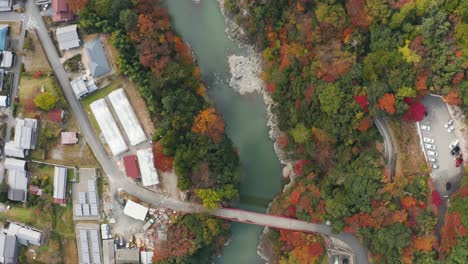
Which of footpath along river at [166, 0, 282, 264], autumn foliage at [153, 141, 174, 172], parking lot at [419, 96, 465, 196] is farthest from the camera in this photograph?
footpath along river at [166, 0, 282, 264]

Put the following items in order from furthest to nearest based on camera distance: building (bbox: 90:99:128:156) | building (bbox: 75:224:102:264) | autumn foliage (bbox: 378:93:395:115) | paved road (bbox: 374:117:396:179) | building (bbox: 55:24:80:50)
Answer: building (bbox: 55:24:80:50) → building (bbox: 75:224:102:264) → building (bbox: 90:99:128:156) → paved road (bbox: 374:117:396:179) → autumn foliage (bbox: 378:93:395:115)

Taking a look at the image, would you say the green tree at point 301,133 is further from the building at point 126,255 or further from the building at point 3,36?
the building at point 3,36

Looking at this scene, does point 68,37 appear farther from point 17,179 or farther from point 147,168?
point 147,168

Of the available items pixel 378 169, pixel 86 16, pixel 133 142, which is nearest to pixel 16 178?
pixel 133 142

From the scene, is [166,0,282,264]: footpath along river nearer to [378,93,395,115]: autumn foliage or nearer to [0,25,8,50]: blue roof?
[378,93,395,115]: autumn foliage

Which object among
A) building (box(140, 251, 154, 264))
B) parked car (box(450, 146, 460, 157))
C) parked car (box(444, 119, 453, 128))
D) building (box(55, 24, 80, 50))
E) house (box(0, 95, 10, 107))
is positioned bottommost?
building (box(140, 251, 154, 264))

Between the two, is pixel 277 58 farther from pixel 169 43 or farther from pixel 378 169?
pixel 378 169

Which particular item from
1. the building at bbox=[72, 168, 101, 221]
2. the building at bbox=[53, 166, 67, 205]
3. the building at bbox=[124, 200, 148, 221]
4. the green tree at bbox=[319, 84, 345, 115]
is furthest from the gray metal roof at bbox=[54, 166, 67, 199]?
the green tree at bbox=[319, 84, 345, 115]

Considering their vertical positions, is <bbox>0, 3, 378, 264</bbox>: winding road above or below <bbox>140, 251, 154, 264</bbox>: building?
above
